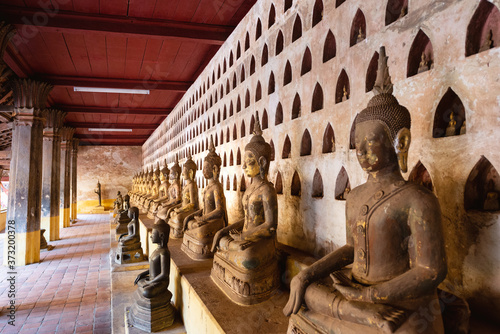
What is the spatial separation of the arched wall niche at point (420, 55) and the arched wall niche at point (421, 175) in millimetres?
670

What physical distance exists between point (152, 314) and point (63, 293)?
13.4ft

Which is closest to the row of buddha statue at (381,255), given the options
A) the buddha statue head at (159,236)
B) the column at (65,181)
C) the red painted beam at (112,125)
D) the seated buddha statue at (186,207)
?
the buddha statue head at (159,236)

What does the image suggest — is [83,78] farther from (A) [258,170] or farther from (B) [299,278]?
(B) [299,278]

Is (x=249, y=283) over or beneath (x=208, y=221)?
beneath

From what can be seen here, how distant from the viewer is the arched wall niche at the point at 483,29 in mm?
2006

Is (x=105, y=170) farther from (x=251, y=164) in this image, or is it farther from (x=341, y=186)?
(x=341, y=186)

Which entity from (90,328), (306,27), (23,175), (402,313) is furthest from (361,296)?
(23,175)

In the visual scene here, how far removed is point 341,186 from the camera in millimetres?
3211

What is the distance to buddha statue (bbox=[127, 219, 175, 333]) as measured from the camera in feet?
11.5

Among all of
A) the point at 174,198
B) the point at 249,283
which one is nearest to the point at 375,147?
the point at 249,283

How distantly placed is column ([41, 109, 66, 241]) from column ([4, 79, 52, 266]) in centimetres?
304

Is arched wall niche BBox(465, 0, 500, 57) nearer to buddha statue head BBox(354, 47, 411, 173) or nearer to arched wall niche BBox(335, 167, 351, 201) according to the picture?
buddha statue head BBox(354, 47, 411, 173)

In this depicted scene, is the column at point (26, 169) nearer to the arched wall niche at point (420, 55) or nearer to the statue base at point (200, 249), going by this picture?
the statue base at point (200, 249)

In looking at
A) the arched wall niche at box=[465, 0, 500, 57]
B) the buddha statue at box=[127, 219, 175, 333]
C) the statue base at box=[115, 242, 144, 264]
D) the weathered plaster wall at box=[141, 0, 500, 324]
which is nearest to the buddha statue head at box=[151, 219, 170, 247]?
the buddha statue at box=[127, 219, 175, 333]
